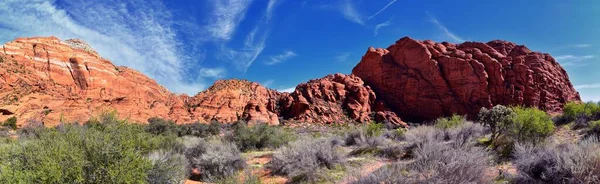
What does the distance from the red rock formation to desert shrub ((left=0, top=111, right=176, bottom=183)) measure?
4793 cm

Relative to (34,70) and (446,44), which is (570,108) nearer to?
(446,44)

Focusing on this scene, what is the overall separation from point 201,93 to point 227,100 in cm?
1361

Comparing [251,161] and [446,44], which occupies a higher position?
[446,44]

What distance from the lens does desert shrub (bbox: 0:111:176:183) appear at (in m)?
5.31

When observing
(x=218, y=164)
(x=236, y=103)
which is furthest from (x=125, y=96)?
(x=218, y=164)

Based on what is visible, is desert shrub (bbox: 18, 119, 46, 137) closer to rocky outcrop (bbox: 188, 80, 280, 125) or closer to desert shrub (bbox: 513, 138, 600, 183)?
desert shrub (bbox: 513, 138, 600, 183)

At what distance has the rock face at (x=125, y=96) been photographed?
50656mm

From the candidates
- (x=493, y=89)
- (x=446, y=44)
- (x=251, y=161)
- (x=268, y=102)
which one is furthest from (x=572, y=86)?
(x=251, y=161)

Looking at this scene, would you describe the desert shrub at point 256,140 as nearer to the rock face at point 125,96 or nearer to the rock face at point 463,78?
the rock face at point 125,96

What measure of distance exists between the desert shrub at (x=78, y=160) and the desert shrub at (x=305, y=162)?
178 inches

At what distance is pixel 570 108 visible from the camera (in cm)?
2533

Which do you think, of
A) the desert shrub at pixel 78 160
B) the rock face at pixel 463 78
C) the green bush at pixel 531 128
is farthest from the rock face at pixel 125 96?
the desert shrub at pixel 78 160

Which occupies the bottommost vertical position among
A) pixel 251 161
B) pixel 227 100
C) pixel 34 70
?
pixel 251 161

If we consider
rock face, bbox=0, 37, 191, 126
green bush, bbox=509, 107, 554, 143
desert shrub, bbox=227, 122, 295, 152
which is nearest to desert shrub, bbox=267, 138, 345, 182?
green bush, bbox=509, 107, 554, 143
